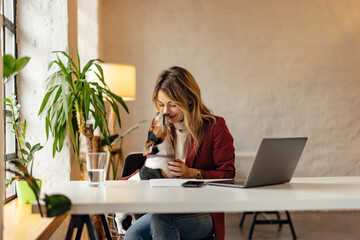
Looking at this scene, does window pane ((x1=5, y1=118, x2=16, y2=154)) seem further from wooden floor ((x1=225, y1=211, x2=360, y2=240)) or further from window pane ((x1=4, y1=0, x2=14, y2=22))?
wooden floor ((x1=225, y1=211, x2=360, y2=240))

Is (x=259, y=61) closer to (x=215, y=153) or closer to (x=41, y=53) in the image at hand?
(x=41, y=53)

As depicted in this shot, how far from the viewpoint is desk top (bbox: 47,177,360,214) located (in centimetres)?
144

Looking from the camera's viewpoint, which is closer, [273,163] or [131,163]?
[273,163]

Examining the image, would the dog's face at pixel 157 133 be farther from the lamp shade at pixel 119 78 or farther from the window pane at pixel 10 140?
the lamp shade at pixel 119 78

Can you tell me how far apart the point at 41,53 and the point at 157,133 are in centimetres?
148

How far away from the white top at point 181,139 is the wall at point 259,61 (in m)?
3.01

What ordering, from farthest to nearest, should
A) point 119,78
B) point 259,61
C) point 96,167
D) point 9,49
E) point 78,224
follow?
point 259,61 < point 119,78 < point 9,49 < point 96,167 < point 78,224

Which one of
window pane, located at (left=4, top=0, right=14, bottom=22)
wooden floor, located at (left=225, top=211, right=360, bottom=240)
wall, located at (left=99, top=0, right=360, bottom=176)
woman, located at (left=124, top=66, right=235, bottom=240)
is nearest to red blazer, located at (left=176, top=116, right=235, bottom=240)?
woman, located at (left=124, top=66, right=235, bottom=240)

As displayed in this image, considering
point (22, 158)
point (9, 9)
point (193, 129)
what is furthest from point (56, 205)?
point (9, 9)

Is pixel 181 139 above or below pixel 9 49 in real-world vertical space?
below

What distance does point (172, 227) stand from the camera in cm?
190

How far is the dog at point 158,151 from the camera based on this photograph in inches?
79.1

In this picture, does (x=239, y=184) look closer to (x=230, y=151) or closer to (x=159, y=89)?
(x=230, y=151)

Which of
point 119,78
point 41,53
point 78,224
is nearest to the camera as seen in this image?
point 78,224
